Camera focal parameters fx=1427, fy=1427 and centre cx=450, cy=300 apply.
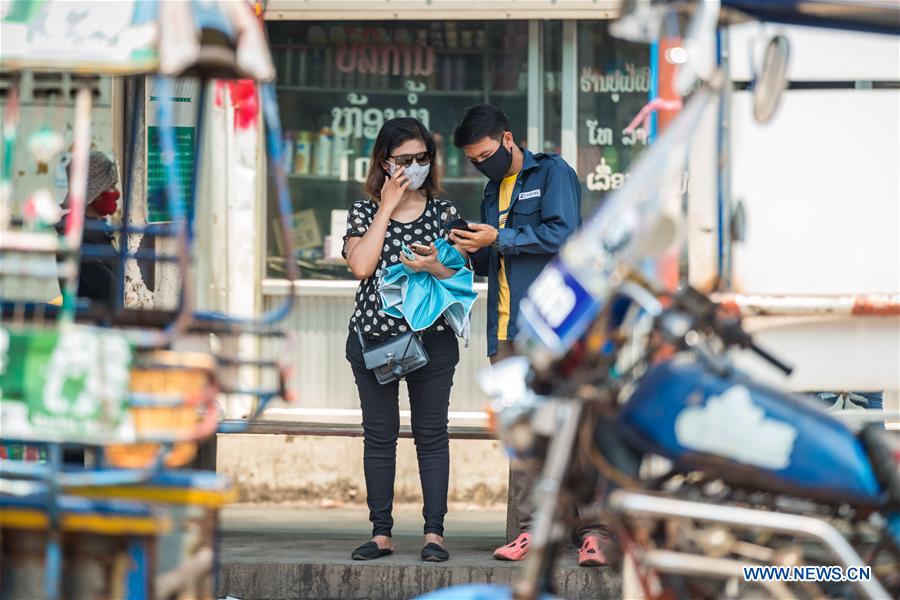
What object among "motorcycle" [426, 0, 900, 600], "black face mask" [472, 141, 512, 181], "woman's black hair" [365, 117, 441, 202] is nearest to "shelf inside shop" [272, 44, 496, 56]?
"woman's black hair" [365, 117, 441, 202]

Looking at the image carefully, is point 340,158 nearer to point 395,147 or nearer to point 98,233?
point 395,147

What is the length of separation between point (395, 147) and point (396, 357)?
2.93ft

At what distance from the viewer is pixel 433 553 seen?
6070 mm

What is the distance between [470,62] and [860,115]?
13.0ft

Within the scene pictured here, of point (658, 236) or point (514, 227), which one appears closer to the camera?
point (658, 236)

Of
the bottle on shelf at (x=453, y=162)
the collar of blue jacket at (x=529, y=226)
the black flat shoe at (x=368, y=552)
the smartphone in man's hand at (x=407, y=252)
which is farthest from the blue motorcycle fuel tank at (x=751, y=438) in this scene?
the bottle on shelf at (x=453, y=162)

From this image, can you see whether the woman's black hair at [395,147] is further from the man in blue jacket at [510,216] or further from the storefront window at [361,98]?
the storefront window at [361,98]

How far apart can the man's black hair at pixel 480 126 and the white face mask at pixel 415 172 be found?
0.18 metres

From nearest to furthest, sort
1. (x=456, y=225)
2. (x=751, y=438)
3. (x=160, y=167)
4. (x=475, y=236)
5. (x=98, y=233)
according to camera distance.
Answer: (x=751, y=438)
(x=98, y=233)
(x=475, y=236)
(x=456, y=225)
(x=160, y=167)

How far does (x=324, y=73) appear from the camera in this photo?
8578mm

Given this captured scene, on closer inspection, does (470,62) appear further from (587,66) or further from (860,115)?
(860,115)

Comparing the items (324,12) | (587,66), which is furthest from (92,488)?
(587,66)

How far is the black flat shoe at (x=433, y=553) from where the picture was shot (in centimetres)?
606

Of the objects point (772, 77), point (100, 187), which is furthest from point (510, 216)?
point (772, 77)
